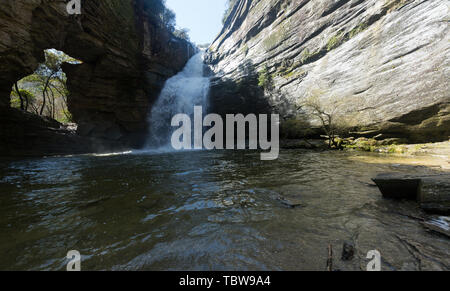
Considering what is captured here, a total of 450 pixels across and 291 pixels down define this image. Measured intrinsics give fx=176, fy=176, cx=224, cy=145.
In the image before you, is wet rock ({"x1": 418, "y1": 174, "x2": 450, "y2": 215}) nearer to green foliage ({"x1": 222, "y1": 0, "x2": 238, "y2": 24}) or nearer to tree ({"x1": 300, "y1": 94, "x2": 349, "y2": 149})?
tree ({"x1": 300, "y1": 94, "x2": 349, "y2": 149})

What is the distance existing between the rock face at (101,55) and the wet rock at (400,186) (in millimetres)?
11552

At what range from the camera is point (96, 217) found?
2.65 m

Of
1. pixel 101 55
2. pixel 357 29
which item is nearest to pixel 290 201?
pixel 357 29

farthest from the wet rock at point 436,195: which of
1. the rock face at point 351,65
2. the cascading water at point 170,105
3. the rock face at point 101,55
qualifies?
the cascading water at point 170,105

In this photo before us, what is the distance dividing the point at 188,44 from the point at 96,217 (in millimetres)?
28279

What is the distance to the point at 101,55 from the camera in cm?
1407

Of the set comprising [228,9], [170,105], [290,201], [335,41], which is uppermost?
[228,9]

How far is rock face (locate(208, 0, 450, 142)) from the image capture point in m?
8.82

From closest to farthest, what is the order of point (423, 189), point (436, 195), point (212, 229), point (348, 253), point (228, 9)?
point (348, 253)
point (212, 229)
point (436, 195)
point (423, 189)
point (228, 9)

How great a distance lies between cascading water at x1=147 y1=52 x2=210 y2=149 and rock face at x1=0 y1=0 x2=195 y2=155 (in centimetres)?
88

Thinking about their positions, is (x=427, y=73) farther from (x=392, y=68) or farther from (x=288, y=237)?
(x=288, y=237)

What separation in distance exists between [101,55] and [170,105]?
7.34 metres

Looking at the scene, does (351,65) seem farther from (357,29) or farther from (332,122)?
(332,122)

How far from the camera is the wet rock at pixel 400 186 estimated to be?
2.87 m
